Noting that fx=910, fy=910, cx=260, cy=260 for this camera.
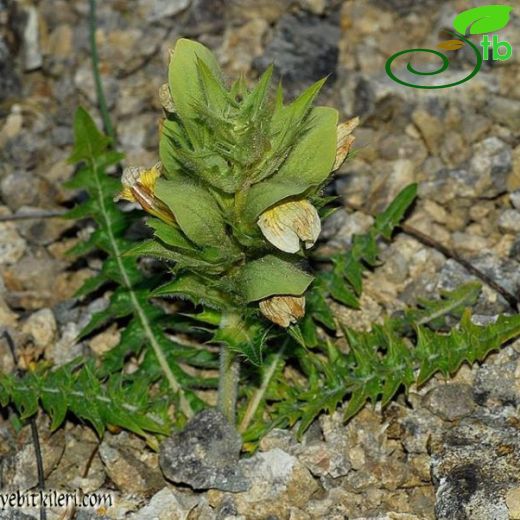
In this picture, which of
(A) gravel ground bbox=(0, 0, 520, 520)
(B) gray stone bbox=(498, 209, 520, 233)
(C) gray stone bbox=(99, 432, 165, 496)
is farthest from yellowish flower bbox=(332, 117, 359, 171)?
(B) gray stone bbox=(498, 209, 520, 233)

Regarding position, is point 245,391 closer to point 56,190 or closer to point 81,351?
point 81,351

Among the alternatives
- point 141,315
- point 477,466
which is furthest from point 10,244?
point 477,466

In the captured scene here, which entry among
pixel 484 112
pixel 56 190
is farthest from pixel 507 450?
pixel 56 190

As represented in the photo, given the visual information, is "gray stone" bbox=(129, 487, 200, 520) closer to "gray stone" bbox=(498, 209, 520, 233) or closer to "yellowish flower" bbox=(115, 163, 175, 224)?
"yellowish flower" bbox=(115, 163, 175, 224)

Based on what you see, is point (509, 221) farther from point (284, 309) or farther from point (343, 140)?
point (284, 309)

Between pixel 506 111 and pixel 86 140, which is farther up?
pixel 86 140

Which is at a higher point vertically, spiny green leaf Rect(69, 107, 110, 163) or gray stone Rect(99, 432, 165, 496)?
spiny green leaf Rect(69, 107, 110, 163)
